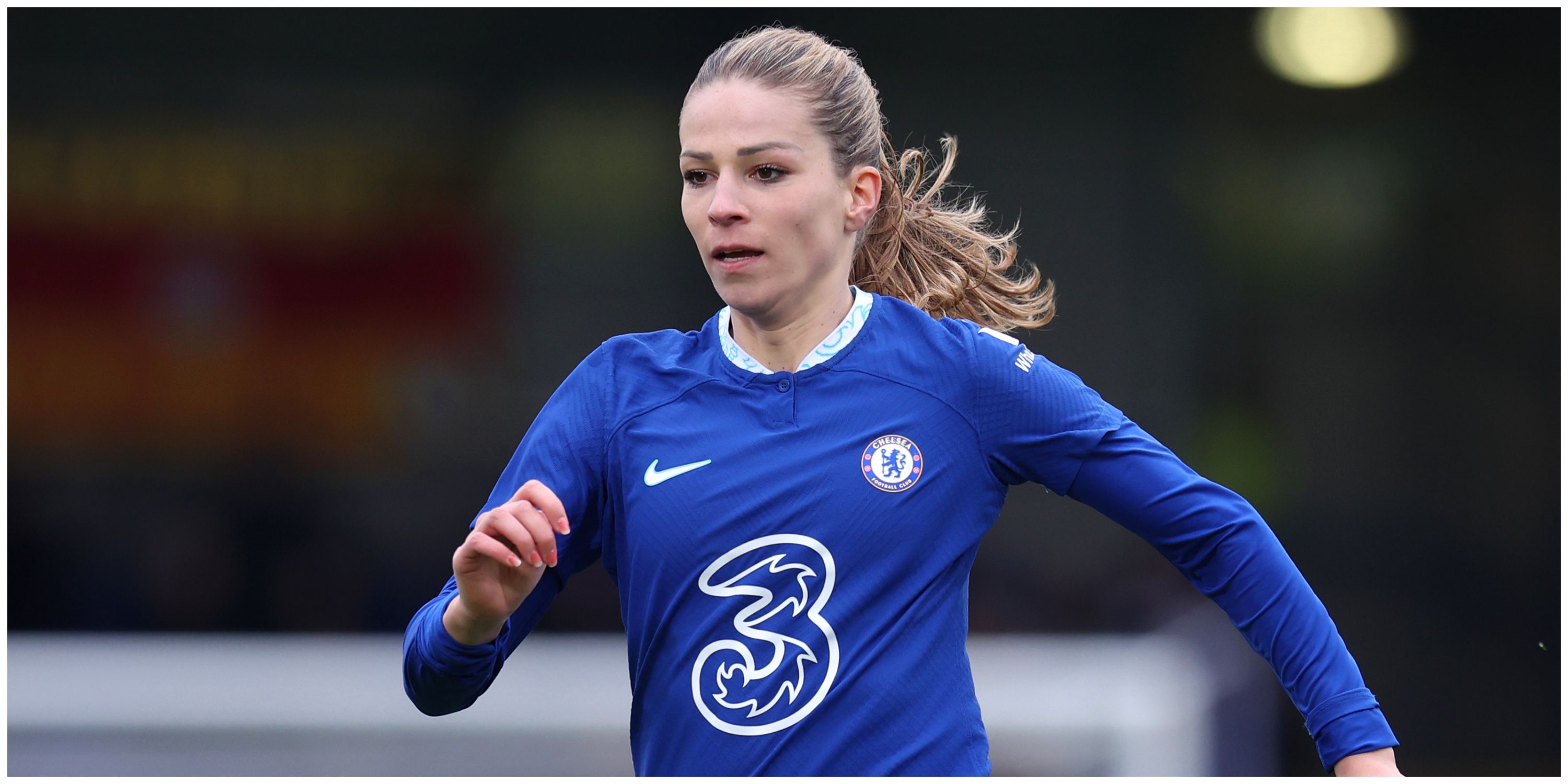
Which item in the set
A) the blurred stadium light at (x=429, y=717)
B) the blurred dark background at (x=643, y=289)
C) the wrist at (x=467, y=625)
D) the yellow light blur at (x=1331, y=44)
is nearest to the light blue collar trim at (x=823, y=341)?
the wrist at (x=467, y=625)

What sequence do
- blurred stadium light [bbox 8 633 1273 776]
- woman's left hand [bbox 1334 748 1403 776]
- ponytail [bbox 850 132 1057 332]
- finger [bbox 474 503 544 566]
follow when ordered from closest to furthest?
finger [bbox 474 503 544 566]
woman's left hand [bbox 1334 748 1403 776]
ponytail [bbox 850 132 1057 332]
blurred stadium light [bbox 8 633 1273 776]

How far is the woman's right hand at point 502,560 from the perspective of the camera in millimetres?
1590

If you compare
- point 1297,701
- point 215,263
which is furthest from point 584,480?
Result: point 215,263

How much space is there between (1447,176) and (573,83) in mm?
3443

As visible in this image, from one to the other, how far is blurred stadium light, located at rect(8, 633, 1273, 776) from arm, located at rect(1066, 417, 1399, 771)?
2785 mm

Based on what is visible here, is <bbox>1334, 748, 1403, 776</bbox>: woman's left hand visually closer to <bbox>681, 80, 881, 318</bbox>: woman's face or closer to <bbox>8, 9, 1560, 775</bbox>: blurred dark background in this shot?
<bbox>681, 80, 881, 318</bbox>: woman's face

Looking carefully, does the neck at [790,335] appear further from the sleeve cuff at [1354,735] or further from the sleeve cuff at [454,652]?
the sleeve cuff at [1354,735]

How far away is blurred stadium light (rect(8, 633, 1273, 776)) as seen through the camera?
4441 mm

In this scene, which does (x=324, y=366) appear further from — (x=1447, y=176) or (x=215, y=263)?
(x=1447, y=176)

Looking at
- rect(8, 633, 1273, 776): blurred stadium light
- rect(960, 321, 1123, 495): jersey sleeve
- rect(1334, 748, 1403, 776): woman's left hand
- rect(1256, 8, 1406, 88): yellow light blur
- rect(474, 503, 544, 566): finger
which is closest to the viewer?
rect(474, 503, 544, 566): finger

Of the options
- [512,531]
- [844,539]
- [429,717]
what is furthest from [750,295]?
[429,717]

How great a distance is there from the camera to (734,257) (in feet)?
6.03

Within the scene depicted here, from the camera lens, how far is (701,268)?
5625mm

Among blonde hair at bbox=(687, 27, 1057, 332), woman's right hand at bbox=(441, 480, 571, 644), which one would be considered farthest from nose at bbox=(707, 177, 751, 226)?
woman's right hand at bbox=(441, 480, 571, 644)
